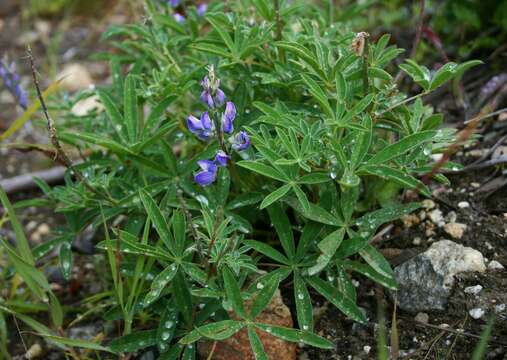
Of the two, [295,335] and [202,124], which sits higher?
[202,124]

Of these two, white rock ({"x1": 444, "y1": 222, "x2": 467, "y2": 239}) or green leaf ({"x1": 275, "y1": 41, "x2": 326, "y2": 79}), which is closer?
green leaf ({"x1": 275, "y1": 41, "x2": 326, "y2": 79})

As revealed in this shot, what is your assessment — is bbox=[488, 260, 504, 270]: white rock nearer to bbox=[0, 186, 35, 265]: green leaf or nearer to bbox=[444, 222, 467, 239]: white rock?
bbox=[444, 222, 467, 239]: white rock

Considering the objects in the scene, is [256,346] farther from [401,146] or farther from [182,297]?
[401,146]

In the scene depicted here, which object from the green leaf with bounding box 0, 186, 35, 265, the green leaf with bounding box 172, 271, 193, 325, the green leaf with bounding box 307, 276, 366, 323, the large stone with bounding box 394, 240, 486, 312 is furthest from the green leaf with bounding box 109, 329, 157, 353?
the large stone with bounding box 394, 240, 486, 312

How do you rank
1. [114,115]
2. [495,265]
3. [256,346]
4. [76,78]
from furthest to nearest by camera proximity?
[76,78]
[114,115]
[495,265]
[256,346]

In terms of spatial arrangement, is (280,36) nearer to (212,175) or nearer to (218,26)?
(218,26)

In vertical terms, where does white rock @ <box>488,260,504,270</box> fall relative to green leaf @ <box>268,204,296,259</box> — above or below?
below

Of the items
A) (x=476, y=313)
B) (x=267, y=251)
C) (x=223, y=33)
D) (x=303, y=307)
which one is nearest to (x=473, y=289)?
(x=476, y=313)

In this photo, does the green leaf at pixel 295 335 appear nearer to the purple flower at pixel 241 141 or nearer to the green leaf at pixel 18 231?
the purple flower at pixel 241 141
